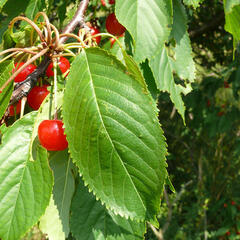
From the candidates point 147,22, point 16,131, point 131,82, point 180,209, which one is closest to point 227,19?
point 147,22

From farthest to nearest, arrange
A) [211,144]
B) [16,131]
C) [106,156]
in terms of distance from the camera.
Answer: [211,144]
[16,131]
[106,156]

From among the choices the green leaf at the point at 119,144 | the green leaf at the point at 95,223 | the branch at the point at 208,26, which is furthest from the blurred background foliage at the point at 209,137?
the green leaf at the point at 119,144

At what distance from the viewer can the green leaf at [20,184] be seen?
0.77m

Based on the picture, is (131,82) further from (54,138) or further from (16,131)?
(16,131)

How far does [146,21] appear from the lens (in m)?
0.91

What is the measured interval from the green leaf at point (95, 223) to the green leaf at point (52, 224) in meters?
0.04

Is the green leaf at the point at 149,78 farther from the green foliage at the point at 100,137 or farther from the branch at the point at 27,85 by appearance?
the branch at the point at 27,85

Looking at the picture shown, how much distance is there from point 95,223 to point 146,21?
0.59 meters

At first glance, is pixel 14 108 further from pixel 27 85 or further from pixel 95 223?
pixel 95 223

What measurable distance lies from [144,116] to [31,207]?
349 millimetres

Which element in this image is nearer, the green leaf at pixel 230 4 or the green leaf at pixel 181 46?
the green leaf at pixel 230 4

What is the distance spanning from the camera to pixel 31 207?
2.55 ft

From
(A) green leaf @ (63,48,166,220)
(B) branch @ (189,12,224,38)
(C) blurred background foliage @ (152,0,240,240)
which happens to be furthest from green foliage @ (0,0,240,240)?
(B) branch @ (189,12,224,38)

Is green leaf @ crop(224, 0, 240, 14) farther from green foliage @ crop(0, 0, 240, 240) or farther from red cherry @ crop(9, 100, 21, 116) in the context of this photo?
red cherry @ crop(9, 100, 21, 116)
